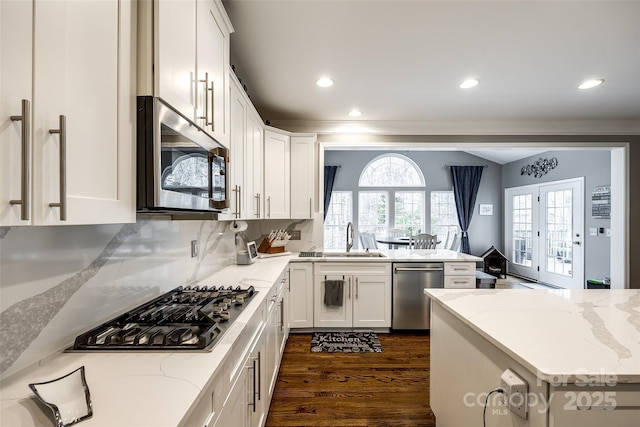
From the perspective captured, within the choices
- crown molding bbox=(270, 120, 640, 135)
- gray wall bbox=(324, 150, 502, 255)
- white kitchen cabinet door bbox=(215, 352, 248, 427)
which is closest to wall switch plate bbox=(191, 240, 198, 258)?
white kitchen cabinet door bbox=(215, 352, 248, 427)

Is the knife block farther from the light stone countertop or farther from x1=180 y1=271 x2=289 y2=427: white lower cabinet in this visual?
the light stone countertop

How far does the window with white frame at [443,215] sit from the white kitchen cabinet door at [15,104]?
754cm

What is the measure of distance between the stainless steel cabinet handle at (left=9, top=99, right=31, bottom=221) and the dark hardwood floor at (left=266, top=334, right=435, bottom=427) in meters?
1.97

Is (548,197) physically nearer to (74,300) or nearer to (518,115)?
(518,115)

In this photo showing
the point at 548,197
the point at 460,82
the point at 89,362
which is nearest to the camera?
the point at 89,362

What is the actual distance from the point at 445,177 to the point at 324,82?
545 centimetres

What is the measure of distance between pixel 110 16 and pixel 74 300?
0.92 m

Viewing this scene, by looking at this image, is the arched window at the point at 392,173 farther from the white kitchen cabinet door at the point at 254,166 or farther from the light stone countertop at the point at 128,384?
the light stone countertop at the point at 128,384

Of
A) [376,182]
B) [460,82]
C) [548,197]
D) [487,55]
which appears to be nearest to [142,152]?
[487,55]

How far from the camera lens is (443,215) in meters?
7.41

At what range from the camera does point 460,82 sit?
2844mm

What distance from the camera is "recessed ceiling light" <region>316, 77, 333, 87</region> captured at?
278cm

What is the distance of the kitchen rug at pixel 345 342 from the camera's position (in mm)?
3078

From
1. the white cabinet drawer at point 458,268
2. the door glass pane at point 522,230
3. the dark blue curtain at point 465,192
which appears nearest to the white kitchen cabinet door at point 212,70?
the white cabinet drawer at point 458,268
